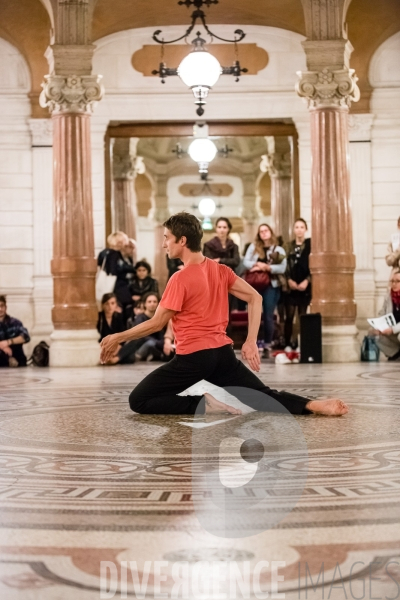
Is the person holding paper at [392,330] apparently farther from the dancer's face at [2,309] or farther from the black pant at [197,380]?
the black pant at [197,380]

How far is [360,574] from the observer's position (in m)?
2.43

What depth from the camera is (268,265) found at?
1266 centimetres

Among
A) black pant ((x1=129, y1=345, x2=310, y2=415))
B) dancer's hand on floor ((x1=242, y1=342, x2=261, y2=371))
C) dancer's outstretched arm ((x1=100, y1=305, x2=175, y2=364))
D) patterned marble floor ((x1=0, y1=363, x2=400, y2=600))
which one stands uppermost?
dancer's outstretched arm ((x1=100, y1=305, x2=175, y2=364))

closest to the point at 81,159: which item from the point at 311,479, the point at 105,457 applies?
the point at 105,457

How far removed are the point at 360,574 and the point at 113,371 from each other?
346 inches

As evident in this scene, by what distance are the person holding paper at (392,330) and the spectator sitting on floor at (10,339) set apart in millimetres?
4782

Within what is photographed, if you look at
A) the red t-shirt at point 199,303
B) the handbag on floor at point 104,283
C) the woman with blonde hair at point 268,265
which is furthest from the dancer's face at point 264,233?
the red t-shirt at point 199,303

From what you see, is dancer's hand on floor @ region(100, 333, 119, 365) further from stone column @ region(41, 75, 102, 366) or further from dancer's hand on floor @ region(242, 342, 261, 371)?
stone column @ region(41, 75, 102, 366)

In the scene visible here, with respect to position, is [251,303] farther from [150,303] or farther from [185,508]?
[150,303]

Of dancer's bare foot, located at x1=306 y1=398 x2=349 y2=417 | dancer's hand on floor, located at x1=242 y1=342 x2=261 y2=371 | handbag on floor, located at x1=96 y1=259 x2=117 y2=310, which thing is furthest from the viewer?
handbag on floor, located at x1=96 y1=259 x2=117 y2=310

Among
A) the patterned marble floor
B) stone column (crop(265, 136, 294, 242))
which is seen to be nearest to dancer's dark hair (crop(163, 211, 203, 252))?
the patterned marble floor

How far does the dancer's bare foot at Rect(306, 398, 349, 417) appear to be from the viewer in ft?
19.6

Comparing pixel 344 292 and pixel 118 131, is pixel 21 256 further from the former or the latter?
pixel 344 292

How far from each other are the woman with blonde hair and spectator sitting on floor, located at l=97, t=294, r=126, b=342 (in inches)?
74.5
